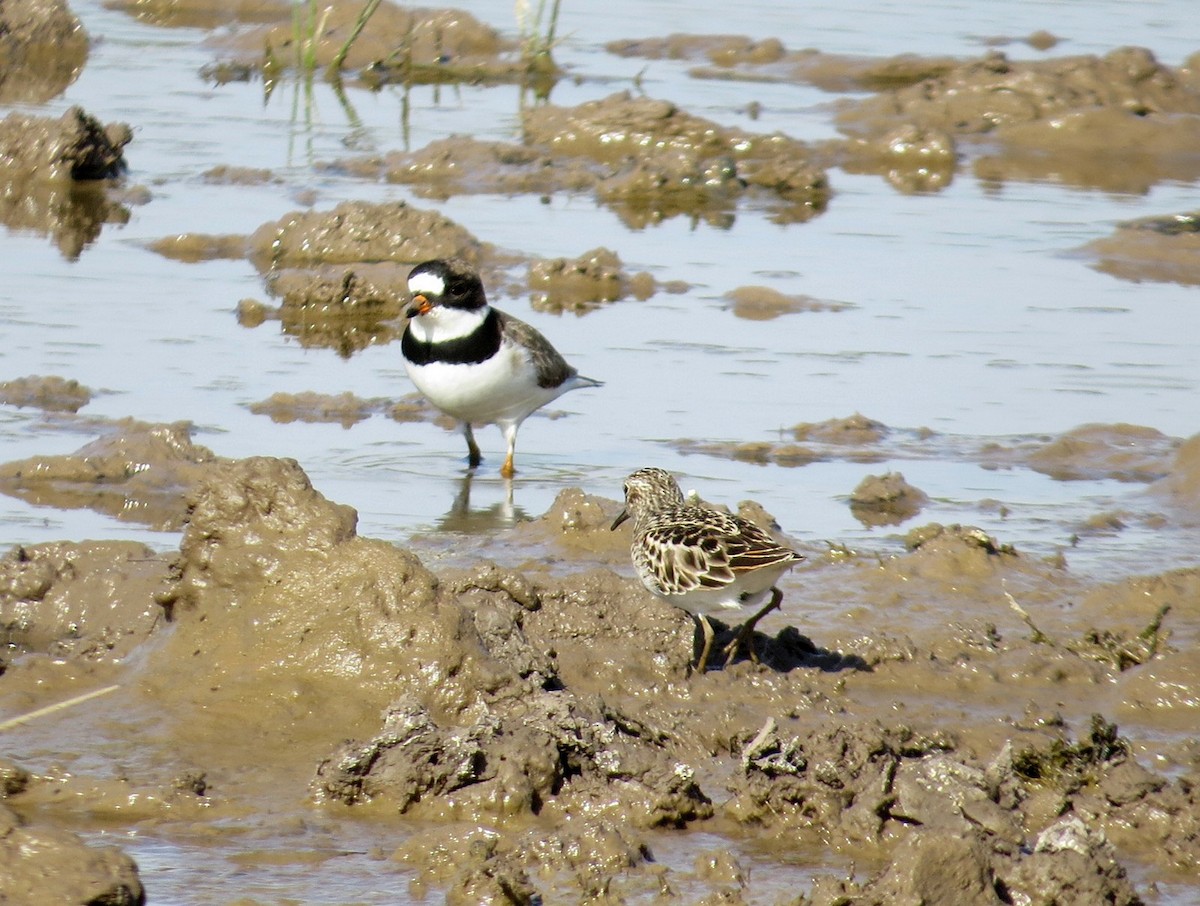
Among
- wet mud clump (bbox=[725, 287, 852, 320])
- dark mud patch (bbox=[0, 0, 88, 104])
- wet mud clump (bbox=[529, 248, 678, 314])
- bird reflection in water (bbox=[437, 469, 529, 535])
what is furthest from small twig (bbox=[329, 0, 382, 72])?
bird reflection in water (bbox=[437, 469, 529, 535])

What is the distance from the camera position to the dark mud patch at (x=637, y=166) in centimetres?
1574

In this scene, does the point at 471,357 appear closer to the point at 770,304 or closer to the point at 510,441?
the point at 510,441

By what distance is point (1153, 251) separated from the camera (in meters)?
14.1

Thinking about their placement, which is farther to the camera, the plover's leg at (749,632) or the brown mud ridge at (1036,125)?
the brown mud ridge at (1036,125)

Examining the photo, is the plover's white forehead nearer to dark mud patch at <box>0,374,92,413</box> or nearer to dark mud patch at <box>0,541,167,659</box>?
dark mud patch at <box>0,374,92,413</box>

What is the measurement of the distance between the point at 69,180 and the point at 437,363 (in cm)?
690

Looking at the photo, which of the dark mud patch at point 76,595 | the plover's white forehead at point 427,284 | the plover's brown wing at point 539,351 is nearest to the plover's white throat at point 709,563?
the dark mud patch at point 76,595

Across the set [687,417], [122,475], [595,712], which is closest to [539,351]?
[687,417]

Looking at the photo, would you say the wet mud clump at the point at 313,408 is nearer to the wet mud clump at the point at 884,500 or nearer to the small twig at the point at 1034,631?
the wet mud clump at the point at 884,500

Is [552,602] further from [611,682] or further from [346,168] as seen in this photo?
[346,168]

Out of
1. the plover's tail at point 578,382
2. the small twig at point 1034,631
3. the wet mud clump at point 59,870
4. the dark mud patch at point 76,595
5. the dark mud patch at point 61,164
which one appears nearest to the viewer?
the wet mud clump at point 59,870

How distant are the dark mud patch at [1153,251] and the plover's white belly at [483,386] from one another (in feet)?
19.2

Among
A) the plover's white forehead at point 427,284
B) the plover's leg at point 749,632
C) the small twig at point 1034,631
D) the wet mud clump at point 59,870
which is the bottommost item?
the small twig at point 1034,631

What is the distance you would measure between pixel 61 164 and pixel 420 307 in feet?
21.8
